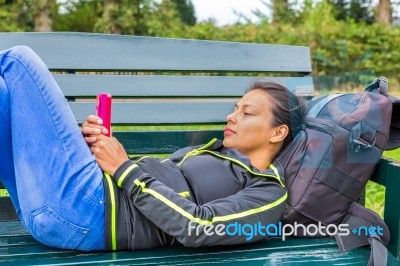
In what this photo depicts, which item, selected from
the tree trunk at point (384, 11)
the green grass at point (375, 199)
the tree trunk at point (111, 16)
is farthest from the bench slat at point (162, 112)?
the tree trunk at point (384, 11)

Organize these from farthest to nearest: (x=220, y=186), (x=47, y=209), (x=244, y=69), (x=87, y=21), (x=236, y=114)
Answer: (x=87, y=21)
(x=244, y=69)
(x=236, y=114)
(x=220, y=186)
(x=47, y=209)

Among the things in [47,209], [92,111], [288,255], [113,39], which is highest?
[113,39]

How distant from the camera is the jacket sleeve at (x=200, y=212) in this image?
1.83 metres

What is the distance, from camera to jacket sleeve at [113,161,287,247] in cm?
183

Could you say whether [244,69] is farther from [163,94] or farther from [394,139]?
[394,139]

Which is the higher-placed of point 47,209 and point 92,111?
point 92,111

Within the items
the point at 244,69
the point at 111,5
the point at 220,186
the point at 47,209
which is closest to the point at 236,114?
the point at 220,186

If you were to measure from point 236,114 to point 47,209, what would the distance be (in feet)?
2.91

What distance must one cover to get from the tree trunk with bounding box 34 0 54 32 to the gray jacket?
10.8 metres

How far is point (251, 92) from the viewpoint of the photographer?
2387 millimetres

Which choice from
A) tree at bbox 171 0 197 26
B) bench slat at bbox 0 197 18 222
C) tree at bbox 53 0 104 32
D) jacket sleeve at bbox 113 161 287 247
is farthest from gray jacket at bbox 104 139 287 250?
tree at bbox 171 0 197 26

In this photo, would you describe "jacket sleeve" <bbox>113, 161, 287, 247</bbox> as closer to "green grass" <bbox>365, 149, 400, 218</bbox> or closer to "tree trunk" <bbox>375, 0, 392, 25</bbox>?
"green grass" <bbox>365, 149, 400, 218</bbox>

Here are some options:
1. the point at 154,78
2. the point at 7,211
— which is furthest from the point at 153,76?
the point at 7,211

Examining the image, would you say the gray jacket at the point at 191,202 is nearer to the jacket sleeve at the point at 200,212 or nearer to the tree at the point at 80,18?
the jacket sleeve at the point at 200,212
